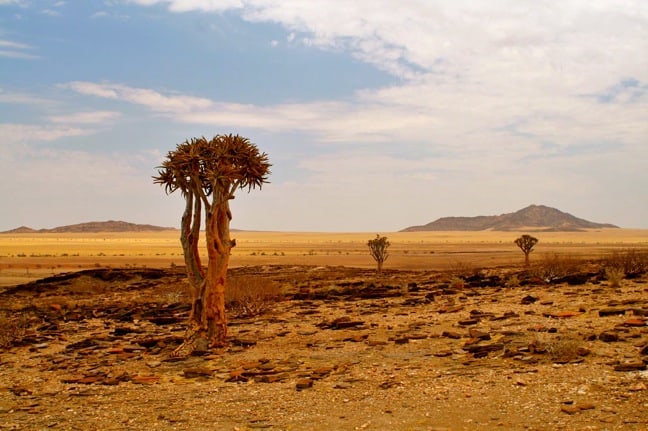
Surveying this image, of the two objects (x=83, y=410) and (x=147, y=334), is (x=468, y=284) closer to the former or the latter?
(x=147, y=334)

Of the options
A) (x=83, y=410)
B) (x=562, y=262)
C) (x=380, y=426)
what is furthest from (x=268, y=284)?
(x=380, y=426)

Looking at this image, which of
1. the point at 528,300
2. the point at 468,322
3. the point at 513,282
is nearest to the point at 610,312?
the point at 468,322

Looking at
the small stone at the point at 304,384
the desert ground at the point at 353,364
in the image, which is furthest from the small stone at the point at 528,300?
the small stone at the point at 304,384

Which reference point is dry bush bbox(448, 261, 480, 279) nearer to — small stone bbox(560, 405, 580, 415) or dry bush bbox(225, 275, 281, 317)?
dry bush bbox(225, 275, 281, 317)

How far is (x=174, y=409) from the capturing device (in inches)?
323

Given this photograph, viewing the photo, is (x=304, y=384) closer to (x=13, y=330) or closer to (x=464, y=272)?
(x=13, y=330)

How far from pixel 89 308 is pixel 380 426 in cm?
1467

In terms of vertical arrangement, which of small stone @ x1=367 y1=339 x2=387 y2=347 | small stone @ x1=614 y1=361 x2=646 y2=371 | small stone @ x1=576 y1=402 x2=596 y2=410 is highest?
small stone @ x1=614 y1=361 x2=646 y2=371

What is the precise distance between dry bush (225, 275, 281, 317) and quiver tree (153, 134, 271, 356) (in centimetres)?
433

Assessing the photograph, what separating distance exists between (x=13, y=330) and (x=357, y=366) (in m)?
8.72

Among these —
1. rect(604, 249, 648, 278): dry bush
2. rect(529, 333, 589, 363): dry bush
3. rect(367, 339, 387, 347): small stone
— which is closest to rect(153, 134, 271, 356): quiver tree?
rect(367, 339, 387, 347): small stone

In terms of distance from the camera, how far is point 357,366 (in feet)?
32.9

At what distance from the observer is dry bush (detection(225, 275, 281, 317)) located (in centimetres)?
1706

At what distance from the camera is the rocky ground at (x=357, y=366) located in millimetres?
7469
